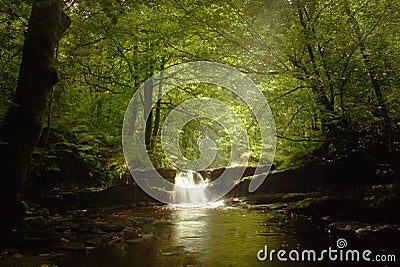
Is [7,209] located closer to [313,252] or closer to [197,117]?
[313,252]

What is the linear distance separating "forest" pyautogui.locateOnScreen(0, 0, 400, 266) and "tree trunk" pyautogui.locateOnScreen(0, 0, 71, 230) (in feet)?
0.06

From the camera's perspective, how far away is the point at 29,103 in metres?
6.18

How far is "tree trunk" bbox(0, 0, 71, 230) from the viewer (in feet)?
19.6

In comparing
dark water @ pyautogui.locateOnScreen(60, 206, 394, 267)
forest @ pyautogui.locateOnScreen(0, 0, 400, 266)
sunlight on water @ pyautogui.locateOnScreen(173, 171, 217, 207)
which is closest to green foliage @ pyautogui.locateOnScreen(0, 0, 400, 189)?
forest @ pyautogui.locateOnScreen(0, 0, 400, 266)

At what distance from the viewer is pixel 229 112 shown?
16750 millimetres

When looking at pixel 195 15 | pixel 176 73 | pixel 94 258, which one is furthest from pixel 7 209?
pixel 176 73

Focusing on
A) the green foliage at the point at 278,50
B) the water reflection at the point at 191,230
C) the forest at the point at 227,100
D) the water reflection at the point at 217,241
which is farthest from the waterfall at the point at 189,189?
the water reflection at the point at 217,241

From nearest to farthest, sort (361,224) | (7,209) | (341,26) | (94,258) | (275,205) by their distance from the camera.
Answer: (94,258) < (7,209) < (361,224) < (341,26) < (275,205)

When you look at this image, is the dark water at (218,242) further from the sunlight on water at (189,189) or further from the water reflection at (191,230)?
the sunlight on water at (189,189)

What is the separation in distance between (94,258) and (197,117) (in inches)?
497

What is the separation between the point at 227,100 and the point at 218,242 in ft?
27.5

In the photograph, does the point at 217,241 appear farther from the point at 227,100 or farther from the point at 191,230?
the point at 227,100

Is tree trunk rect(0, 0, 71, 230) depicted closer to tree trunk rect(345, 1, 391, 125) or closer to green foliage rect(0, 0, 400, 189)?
green foliage rect(0, 0, 400, 189)

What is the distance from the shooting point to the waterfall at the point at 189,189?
14.4 metres
